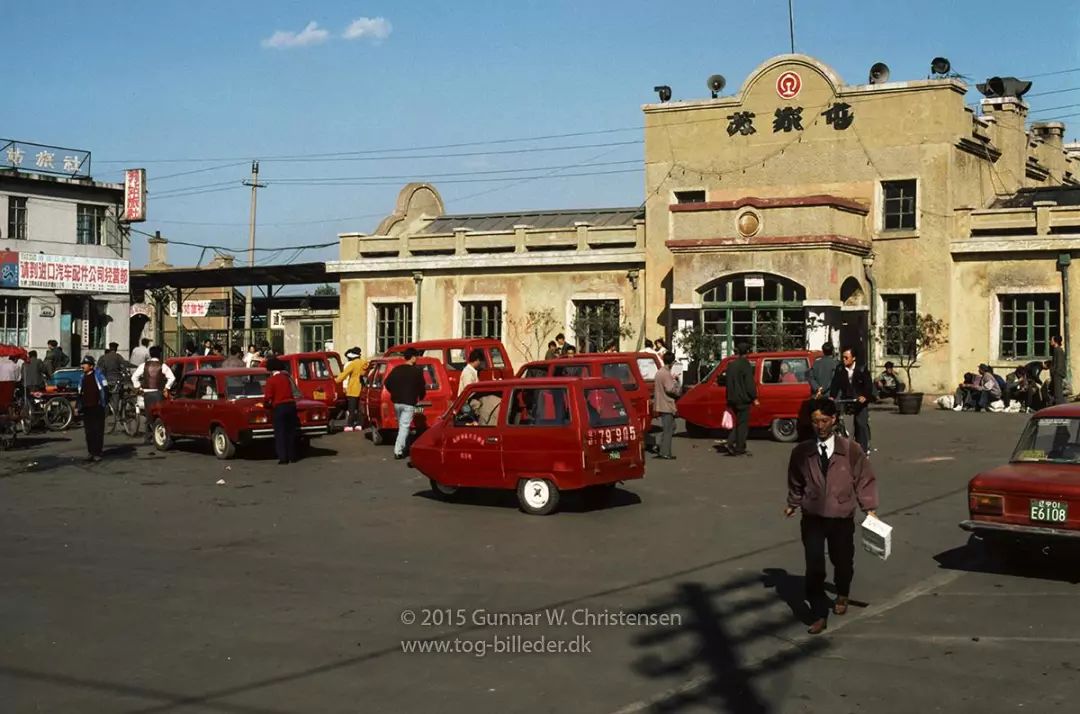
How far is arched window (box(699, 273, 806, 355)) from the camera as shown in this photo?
112 ft

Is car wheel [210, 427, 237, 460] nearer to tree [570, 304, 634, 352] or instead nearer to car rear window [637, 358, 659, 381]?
car rear window [637, 358, 659, 381]

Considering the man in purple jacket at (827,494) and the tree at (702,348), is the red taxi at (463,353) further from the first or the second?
the man in purple jacket at (827,494)

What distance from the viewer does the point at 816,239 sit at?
33.8 metres

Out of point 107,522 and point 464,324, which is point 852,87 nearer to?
point 464,324

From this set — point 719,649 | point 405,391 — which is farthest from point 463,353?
point 719,649

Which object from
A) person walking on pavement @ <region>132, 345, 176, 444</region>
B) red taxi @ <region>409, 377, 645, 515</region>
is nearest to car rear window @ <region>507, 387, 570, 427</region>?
red taxi @ <region>409, 377, 645, 515</region>

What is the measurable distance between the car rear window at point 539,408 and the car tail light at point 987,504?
17.9 feet

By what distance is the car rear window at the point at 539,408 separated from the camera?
1582cm

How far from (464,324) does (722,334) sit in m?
10.3

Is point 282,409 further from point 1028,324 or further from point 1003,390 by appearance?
point 1028,324

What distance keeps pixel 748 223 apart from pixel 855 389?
15196 millimetres

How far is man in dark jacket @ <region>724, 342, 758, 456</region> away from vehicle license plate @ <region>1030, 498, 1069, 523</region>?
1100cm

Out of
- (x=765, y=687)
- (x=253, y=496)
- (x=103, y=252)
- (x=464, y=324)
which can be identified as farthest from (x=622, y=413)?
(x=103, y=252)

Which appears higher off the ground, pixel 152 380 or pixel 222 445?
pixel 152 380
